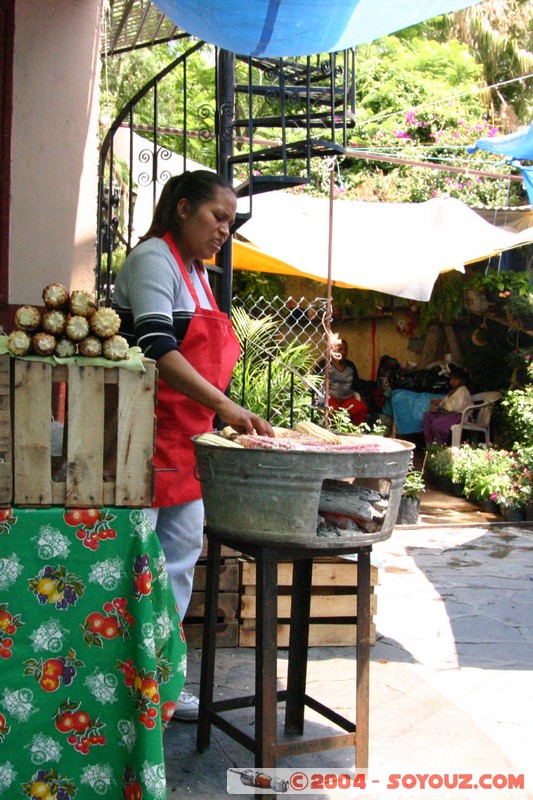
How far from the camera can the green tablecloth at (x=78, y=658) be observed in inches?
91.6

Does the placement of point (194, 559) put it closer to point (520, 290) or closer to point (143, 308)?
point (143, 308)

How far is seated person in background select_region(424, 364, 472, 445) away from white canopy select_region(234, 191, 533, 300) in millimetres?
2218

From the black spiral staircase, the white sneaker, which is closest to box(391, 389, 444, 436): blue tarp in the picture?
the black spiral staircase

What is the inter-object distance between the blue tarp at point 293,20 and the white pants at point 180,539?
7.86 feet

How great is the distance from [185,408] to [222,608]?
1.57 m

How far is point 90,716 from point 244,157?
4.21 meters

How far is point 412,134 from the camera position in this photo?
14.5 m

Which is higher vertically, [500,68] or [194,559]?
[500,68]

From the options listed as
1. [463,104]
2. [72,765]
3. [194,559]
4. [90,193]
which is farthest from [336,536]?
[463,104]

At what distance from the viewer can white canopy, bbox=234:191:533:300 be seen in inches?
351

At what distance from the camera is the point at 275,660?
2932 millimetres

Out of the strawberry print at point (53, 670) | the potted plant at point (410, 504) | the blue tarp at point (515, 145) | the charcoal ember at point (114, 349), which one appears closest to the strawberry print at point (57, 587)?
the strawberry print at point (53, 670)

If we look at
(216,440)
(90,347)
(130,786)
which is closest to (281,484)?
(216,440)

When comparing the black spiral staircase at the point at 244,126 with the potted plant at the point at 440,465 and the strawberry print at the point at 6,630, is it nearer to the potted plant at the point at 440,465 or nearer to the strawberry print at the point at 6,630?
the strawberry print at the point at 6,630
